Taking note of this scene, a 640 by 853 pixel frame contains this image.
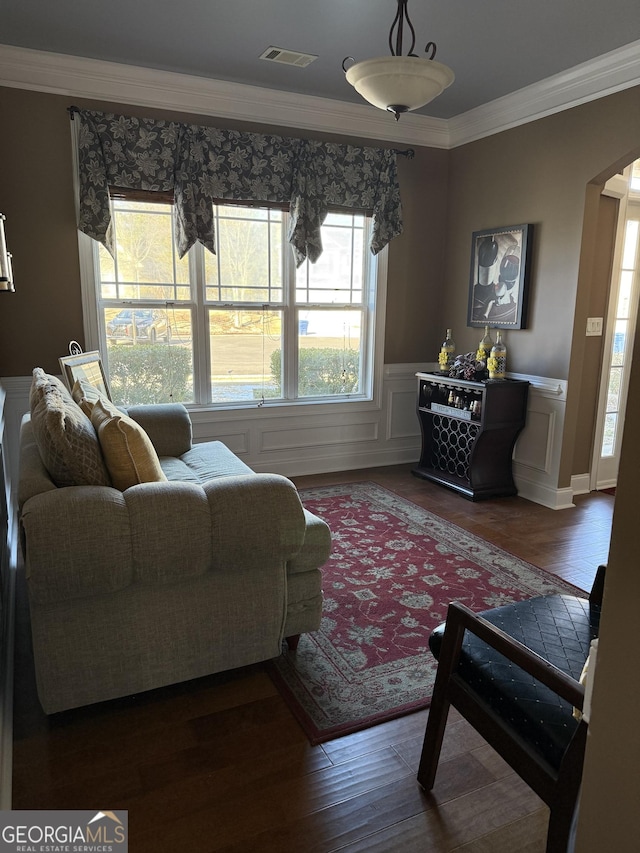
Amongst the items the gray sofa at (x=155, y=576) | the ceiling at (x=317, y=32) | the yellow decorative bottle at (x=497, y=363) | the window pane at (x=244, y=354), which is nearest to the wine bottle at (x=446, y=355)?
the yellow decorative bottle at (x=497, y=363)

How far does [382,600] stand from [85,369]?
7.07ft

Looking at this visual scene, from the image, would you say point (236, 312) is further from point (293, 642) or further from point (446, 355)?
point (293, 642)

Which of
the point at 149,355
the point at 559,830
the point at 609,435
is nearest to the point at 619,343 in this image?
the point at 609,435

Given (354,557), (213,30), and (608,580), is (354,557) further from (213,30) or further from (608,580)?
(213,30)

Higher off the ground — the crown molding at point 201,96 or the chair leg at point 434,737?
the crown molding at point 201,96

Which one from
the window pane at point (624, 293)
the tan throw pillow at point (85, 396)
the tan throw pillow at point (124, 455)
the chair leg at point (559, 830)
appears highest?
the window pane at point (624, 293)

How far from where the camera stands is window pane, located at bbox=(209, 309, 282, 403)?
437cm

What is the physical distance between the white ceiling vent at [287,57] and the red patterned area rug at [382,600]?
2819 millimetres

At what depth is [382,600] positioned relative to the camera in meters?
2.74

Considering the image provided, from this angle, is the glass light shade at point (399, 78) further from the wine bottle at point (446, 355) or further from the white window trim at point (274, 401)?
the wine bottle at point (446, 355)

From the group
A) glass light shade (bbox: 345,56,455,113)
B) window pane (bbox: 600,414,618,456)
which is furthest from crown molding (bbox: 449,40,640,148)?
window pane (bbox: 600,414,618,456)

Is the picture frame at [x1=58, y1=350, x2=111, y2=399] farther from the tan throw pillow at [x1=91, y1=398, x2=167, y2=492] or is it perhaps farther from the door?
the door

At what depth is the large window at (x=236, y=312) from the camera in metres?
4.04

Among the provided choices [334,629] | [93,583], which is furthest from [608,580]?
[334,629]
